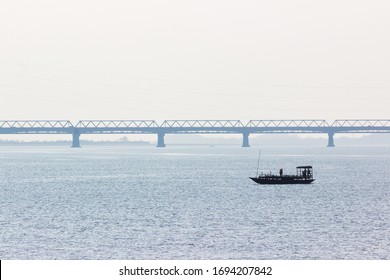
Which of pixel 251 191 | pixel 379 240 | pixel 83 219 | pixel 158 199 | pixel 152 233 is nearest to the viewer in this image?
pixel 379 240

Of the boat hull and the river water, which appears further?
the boat hull

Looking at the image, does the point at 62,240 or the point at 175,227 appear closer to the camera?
the point at 62,240

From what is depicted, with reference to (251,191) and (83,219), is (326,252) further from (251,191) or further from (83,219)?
(251,191)

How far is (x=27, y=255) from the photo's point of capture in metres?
48.0

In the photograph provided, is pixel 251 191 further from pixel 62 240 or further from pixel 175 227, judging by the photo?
pixel 62 240

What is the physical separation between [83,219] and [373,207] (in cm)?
2701

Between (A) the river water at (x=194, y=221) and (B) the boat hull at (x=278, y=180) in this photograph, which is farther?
(B) the boat hull at (x=278, y=180)

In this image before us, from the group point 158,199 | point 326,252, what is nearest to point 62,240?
point 326,252

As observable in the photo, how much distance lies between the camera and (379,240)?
53.0m

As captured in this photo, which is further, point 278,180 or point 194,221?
point 278,180

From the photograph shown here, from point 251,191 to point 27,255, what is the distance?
50.2 meters
